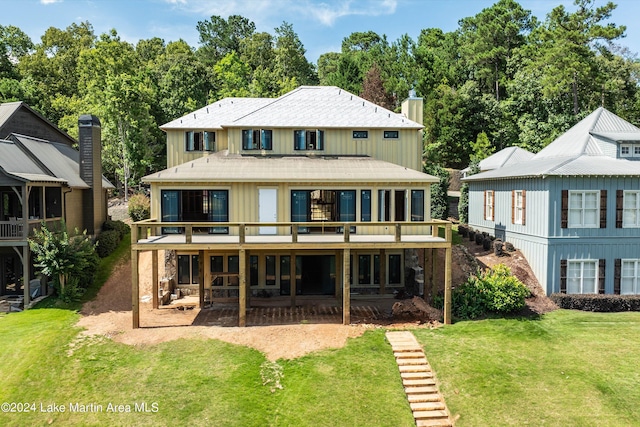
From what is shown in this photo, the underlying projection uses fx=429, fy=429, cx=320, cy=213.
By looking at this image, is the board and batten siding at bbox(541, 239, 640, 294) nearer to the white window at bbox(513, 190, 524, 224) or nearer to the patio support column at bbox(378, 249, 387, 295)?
the white window at bbox(513, 190, 524, 224)

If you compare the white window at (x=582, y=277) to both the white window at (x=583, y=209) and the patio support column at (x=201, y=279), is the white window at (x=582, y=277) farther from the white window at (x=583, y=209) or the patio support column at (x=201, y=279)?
the patio support column at (x=201, y=279)

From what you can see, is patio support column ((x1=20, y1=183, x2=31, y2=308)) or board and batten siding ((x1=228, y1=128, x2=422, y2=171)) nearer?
patio support column ((x1=20, y1=183, x2=31, y2=308))

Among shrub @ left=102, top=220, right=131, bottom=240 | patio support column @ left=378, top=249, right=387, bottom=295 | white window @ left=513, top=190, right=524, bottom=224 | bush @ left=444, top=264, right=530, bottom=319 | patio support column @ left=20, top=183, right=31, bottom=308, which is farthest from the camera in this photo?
shrub @ left=102, top=220, right=131, bottom=240

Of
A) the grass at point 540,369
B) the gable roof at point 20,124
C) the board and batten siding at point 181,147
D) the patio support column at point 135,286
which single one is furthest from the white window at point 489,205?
the gable roof at point 20,124

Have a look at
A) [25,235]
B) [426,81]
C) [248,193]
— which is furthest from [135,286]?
[426,81]

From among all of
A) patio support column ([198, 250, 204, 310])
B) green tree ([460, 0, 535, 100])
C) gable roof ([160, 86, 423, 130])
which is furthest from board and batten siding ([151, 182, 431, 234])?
green tree ([460, 0, 535, 100])

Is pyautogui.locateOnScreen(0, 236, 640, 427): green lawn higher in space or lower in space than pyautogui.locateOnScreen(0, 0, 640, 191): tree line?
lower

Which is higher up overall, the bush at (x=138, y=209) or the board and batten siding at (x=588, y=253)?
the bush at (x=138, y=209)
